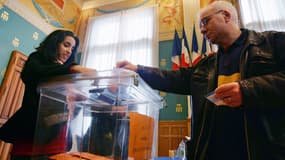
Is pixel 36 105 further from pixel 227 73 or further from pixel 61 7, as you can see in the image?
pixel 61 7

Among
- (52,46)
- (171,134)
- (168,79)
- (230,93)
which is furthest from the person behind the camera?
(171,134)

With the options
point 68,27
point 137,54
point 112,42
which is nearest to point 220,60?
point 137,54

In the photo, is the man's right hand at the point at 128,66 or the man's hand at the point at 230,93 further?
the man's right hand at the point at 128,66

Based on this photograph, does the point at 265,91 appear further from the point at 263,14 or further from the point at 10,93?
the point at 10,93

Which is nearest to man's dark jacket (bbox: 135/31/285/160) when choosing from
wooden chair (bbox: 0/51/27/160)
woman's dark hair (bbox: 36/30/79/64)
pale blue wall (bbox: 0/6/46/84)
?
woman's dark hair (bbox: 36/30/79/64)

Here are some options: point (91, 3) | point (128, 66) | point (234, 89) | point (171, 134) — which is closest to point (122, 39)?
point (91, 3)

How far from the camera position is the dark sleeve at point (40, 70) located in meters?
0.69

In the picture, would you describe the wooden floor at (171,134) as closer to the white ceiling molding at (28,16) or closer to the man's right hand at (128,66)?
the man's right hand at (128,66)

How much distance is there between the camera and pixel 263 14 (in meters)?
2.39

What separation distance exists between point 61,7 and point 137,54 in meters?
1.56

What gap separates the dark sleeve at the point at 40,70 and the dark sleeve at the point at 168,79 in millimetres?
373

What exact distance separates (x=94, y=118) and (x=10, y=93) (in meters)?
2.00

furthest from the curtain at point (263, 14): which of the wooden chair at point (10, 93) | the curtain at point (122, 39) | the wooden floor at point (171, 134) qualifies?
the wooden chair at point (10, 93)

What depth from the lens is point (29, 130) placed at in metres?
0.76
